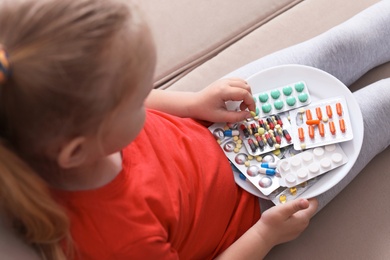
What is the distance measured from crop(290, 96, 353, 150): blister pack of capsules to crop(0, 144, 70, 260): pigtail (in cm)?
42

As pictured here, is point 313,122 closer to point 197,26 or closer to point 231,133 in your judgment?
point 231,133

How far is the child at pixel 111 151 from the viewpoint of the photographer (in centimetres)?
47

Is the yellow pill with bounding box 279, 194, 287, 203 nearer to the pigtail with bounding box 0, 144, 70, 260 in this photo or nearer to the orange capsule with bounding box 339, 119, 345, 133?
the orange capsule with bounding box 339, 119, 345, 133

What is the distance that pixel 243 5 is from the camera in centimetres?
115

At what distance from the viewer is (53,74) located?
0.46m

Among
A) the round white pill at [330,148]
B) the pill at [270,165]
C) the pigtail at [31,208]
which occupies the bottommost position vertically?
the pill at [270,165]

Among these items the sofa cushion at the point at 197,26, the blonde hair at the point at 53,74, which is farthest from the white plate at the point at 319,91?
the blonde hair at the point at 53,74

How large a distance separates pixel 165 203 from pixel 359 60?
510 mm

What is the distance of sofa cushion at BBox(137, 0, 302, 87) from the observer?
1.10 metres

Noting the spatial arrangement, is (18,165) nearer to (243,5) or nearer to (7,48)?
(7,48)

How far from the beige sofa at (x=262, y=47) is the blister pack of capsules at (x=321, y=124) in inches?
5.6

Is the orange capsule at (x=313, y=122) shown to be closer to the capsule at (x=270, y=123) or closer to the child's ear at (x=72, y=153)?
the capsule at (x=270, y=123)

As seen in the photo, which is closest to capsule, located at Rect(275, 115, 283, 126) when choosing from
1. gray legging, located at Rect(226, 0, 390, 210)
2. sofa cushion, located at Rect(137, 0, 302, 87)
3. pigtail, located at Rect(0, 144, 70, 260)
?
A: gray legging, located at Rect(226, 0, 390, 210)

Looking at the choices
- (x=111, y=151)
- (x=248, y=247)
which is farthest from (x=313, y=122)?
(x=111, y=151)
